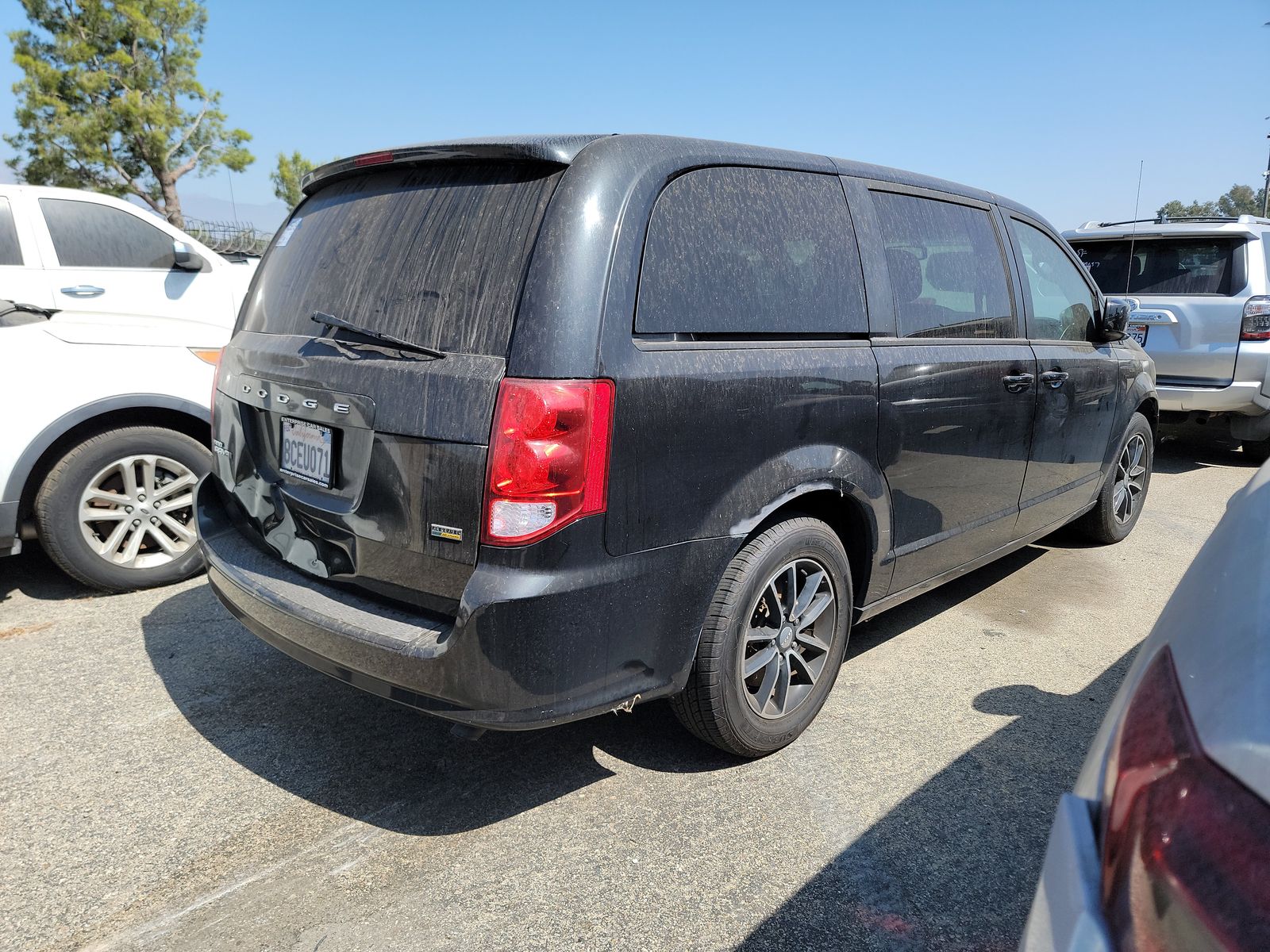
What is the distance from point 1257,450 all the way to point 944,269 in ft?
21.7

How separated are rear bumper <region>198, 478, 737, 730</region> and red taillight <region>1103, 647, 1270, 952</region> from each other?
1327 mm

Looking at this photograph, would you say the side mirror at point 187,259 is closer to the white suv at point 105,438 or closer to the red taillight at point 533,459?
the white suv at point 105,438

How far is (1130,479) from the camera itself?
5.33 metres

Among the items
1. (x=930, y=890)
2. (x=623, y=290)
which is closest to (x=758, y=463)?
(x=623, y=290)

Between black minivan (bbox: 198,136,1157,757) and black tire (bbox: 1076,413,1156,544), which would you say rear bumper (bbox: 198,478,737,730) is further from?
black tire (bbox: 1076,413,1156,544)

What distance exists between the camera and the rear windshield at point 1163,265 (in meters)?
7.18

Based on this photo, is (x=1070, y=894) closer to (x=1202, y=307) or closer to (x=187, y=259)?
(x=187, y=259)

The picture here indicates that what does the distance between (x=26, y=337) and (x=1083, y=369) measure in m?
4.80

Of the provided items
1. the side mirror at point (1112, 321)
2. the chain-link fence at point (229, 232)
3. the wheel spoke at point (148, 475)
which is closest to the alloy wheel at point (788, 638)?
the side mirror at point (1112, 321)

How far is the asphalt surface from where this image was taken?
7.25ft

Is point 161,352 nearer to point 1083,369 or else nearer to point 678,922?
point 678,922

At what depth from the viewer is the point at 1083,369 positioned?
170 inches

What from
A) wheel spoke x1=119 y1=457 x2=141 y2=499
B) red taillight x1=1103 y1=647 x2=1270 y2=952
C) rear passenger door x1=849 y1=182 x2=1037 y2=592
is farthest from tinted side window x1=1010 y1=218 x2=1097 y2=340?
wheel spoke x1=119 y1=457 x2=141 y2=499

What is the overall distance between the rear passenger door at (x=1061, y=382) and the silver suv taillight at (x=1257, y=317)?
10.7ft
